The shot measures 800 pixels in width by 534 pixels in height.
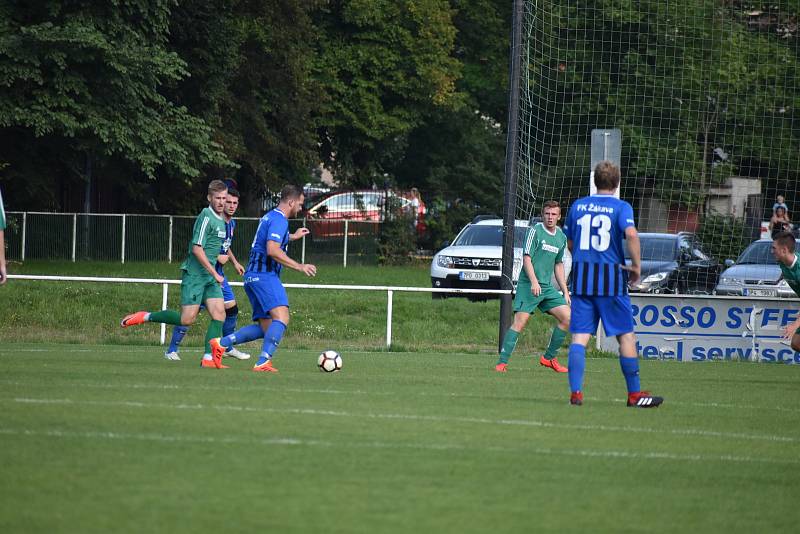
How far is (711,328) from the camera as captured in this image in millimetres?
19953

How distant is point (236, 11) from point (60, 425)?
95.7ft

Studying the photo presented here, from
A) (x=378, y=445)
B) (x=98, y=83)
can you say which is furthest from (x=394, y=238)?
(x=378, y=445)

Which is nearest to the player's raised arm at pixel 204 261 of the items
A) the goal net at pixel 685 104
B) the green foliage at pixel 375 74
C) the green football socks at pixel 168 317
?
the green football socks at pixel 168 317

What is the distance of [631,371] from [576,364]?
516 mm

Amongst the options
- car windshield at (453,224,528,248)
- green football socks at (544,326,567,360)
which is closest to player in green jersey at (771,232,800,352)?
green football socks at (544,326,567,360)

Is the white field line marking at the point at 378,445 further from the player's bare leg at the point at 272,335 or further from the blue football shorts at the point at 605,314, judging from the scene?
the player's bare leg at the point at 272,335

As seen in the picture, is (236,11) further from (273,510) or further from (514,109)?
(273,510)

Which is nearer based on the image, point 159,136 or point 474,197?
point 159,136

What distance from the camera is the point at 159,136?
30.0 meters

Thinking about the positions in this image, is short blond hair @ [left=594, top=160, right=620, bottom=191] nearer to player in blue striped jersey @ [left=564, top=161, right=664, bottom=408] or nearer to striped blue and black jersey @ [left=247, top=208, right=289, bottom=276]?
player in blue striped jersey @ [left=564, top=161, right=664, bottom=408]

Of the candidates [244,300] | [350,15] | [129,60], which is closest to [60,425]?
[244,300]

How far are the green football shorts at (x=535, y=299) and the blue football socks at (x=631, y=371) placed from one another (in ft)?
15.2

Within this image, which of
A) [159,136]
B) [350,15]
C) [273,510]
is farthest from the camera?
[350,15]

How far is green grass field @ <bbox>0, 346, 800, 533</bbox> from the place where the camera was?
6.08m
